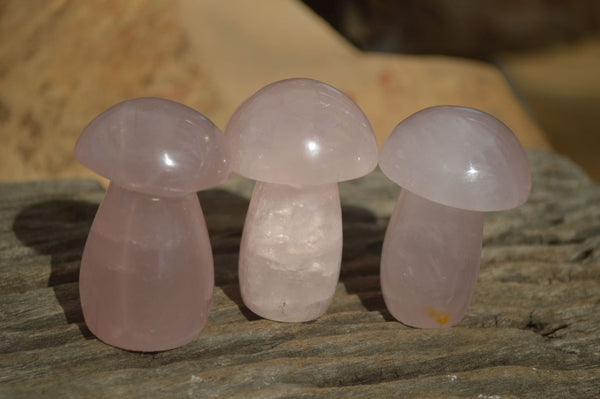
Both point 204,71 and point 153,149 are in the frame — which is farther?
point 204,71

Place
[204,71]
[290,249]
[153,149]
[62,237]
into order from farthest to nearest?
[204,71], [62,237], [290,249], [153,149]

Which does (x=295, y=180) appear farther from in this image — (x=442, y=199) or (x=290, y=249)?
(x=442, y=199)

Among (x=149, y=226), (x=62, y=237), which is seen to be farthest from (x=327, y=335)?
(x=62, y=237)

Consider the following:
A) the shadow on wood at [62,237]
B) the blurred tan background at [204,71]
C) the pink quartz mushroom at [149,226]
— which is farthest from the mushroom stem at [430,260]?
the blurred tan background at [204,71]

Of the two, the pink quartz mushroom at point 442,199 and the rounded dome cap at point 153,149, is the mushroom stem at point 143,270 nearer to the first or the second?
the rounded dome cap at point 153,149

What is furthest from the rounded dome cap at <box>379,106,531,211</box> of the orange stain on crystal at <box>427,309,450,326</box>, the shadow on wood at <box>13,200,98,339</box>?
the shadow on wood at <box>13,200,98,339</box>

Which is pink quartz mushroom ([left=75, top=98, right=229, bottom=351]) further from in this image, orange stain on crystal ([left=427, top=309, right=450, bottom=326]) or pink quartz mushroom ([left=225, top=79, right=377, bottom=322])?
orange stain on crystal ([left=427, top=309, right=450, bottom=326])
